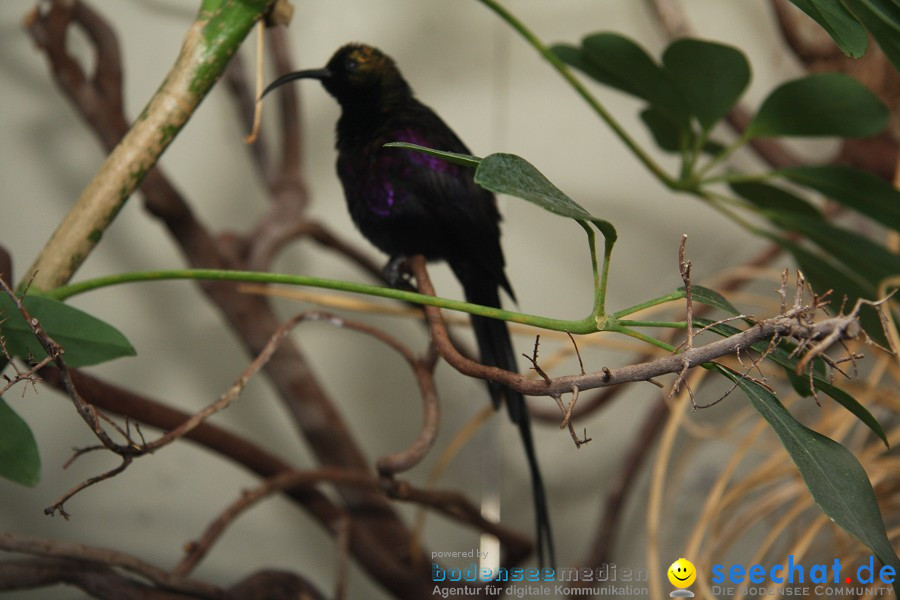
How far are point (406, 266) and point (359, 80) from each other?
0.58 feet

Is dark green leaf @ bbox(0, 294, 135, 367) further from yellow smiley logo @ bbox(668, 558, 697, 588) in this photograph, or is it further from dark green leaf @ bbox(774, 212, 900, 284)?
dark green leaf @ bbox(774, 212, 900, 284)

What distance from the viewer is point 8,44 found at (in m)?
0.93

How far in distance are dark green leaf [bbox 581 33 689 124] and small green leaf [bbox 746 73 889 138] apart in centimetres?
8

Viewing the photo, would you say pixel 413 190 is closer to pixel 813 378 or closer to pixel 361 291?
pixel 361 291

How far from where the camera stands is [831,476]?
383mm

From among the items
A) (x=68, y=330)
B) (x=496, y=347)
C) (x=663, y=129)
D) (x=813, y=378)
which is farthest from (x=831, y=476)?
(x=663, y=129)

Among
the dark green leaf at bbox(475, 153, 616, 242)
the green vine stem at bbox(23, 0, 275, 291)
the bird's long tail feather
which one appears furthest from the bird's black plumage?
the dark green leaf at bbox(475, 153, 616, 242)

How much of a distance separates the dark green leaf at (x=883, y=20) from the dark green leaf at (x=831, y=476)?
22 cm

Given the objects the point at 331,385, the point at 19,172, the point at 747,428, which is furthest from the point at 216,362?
the point at 747,428

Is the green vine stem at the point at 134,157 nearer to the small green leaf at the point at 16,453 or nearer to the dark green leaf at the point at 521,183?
the small green leaf at the point at 16,453

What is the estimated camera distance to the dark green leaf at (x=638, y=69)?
0.74 meters

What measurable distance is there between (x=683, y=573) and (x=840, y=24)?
44 cm

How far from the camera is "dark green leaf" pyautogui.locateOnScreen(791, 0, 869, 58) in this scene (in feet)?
1.30

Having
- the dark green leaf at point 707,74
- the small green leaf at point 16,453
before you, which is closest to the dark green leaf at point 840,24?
the dark green leaf at point 707,74
